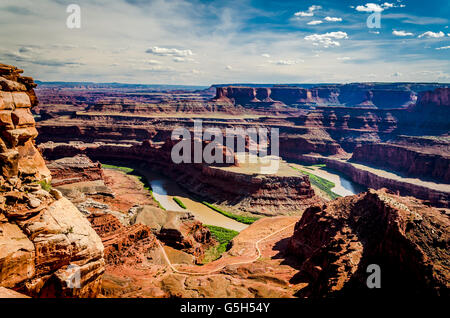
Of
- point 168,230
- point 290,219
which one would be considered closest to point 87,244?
point 168,230

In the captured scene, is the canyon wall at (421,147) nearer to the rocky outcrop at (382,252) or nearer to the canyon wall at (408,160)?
the canyon wall at (408,160)

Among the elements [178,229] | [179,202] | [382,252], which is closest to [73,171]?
[179,202]

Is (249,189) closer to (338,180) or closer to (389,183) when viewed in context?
(389,183)

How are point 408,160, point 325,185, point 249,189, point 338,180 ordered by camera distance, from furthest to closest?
point 338,180 < point 408,160 < point 325,185 < point 249,189

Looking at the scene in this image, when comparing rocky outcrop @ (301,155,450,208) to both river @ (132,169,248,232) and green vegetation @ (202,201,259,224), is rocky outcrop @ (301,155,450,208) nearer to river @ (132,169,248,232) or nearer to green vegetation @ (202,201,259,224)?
green vegetation @ (202,201,259,224)
